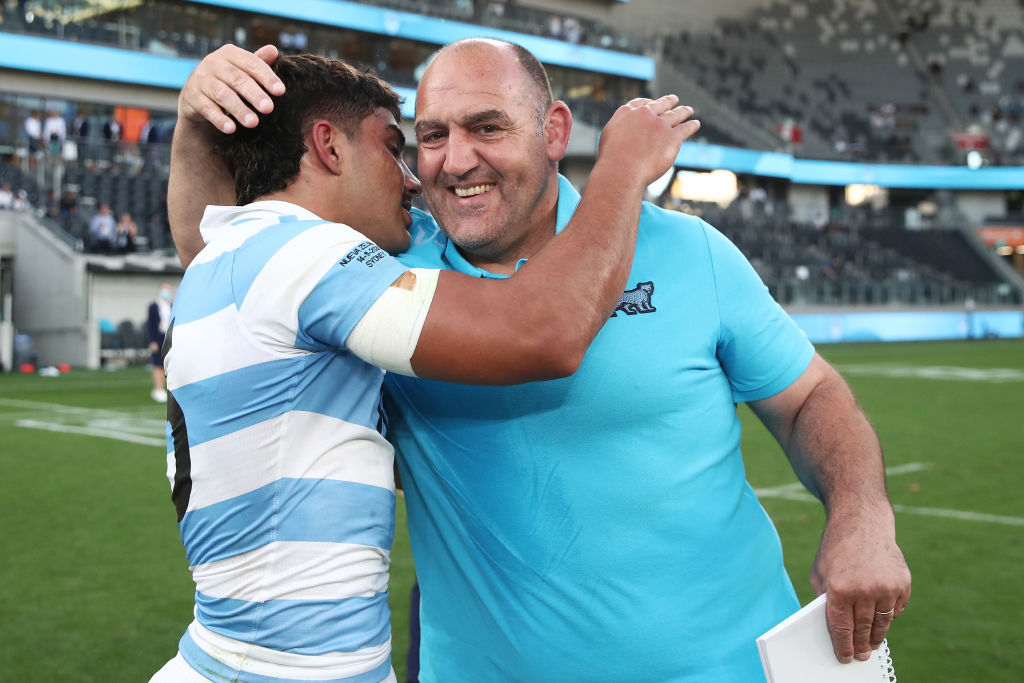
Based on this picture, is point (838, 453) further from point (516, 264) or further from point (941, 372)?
point (941, 372)

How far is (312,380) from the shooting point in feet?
6.57

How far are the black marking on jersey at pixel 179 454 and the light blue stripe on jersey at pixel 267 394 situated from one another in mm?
62

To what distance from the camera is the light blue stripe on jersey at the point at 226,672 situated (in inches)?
78.5

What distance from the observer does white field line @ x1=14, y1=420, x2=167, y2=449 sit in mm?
12734

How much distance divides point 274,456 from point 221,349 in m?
0.23

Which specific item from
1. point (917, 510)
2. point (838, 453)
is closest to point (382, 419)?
point (838, 453)

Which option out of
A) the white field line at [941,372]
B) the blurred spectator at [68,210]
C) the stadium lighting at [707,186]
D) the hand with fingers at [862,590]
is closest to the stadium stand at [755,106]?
the blurred spectator at [68,210]

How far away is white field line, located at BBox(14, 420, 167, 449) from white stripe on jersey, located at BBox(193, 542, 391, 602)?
10957mm

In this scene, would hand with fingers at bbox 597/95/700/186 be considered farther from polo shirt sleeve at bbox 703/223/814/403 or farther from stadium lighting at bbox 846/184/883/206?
stadium lighting at bbox 846/184/883/206

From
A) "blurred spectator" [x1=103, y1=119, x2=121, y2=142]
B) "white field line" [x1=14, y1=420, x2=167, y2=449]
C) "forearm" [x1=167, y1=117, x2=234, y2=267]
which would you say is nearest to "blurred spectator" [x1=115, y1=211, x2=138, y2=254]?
"blurred spectator" [x1=103, y1=119, x2=121, y2=142]

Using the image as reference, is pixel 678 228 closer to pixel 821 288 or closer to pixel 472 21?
pixel 821 288

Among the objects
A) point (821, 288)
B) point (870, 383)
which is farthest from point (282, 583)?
point (821, 288)

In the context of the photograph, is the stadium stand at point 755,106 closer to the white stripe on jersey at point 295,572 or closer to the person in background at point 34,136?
the person in background at point 34,136

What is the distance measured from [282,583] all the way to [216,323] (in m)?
0.52
